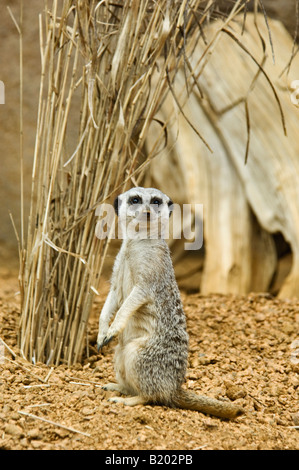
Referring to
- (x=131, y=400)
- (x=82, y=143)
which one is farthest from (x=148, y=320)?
(x=82, y=143)

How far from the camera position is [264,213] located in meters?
4.39

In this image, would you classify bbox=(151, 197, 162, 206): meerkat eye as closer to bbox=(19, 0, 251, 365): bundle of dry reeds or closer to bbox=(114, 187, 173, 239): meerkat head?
bbox=(114, 187, 173, 239): meerkat head

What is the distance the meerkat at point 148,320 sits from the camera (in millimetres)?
2189

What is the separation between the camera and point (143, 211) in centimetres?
222

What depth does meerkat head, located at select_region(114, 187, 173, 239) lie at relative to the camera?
7.40 ft

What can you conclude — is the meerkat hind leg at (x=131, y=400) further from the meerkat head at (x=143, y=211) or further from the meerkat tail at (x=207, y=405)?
the meerkat head at (x=143, y=211)

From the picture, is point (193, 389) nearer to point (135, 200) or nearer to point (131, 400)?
point (131, 400)

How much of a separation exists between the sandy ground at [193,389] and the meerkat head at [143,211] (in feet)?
2.18

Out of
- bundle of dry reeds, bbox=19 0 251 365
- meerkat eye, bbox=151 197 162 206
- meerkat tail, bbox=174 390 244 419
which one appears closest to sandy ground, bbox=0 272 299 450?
meerkat tail, bbox=174 390 244 419

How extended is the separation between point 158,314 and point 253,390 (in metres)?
0.62

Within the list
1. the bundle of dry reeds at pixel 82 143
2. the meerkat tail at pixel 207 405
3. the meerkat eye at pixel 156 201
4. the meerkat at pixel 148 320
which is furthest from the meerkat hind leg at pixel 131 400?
the meerkat eye at pixel 156 201

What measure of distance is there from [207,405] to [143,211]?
0.77 meters

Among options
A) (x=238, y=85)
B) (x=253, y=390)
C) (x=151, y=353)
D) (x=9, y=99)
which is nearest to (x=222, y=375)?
(x=253, y=390)
